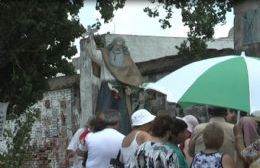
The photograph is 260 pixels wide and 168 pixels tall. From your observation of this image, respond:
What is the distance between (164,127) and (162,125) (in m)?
0.03

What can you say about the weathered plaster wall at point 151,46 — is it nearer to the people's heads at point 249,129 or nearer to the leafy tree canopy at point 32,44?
the leafy tree canopy at point 32,44

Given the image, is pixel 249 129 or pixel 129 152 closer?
pixel 249 129

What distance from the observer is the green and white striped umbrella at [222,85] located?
17.2ft

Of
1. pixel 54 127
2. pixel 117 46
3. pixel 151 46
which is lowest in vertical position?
pixel 54 127

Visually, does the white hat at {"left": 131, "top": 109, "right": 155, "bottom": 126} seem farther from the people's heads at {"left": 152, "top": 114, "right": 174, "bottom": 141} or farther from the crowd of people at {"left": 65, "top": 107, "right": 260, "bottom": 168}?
the people's heads at {"left": 152, "top": 114, "right": 174, "bottom": 141}

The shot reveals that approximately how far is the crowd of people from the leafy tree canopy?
177 inches

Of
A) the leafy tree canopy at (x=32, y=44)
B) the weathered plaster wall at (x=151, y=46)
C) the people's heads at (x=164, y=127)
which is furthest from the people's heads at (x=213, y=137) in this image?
the weathered plaster wall at (x=151, y=46)

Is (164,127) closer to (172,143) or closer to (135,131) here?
(172,143)

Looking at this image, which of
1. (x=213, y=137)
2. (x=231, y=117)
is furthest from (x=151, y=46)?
(x=213, y=137)

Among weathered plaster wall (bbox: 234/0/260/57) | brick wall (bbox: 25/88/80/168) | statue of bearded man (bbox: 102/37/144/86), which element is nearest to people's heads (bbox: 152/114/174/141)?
statue of bearded man (bbox: 102/37/144/86)

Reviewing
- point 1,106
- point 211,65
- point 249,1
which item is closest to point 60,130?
point 1,106

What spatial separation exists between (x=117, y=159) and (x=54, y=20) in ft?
19.3

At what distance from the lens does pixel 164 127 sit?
5.39m

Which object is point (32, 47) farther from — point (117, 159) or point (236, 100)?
point (236, 100)
